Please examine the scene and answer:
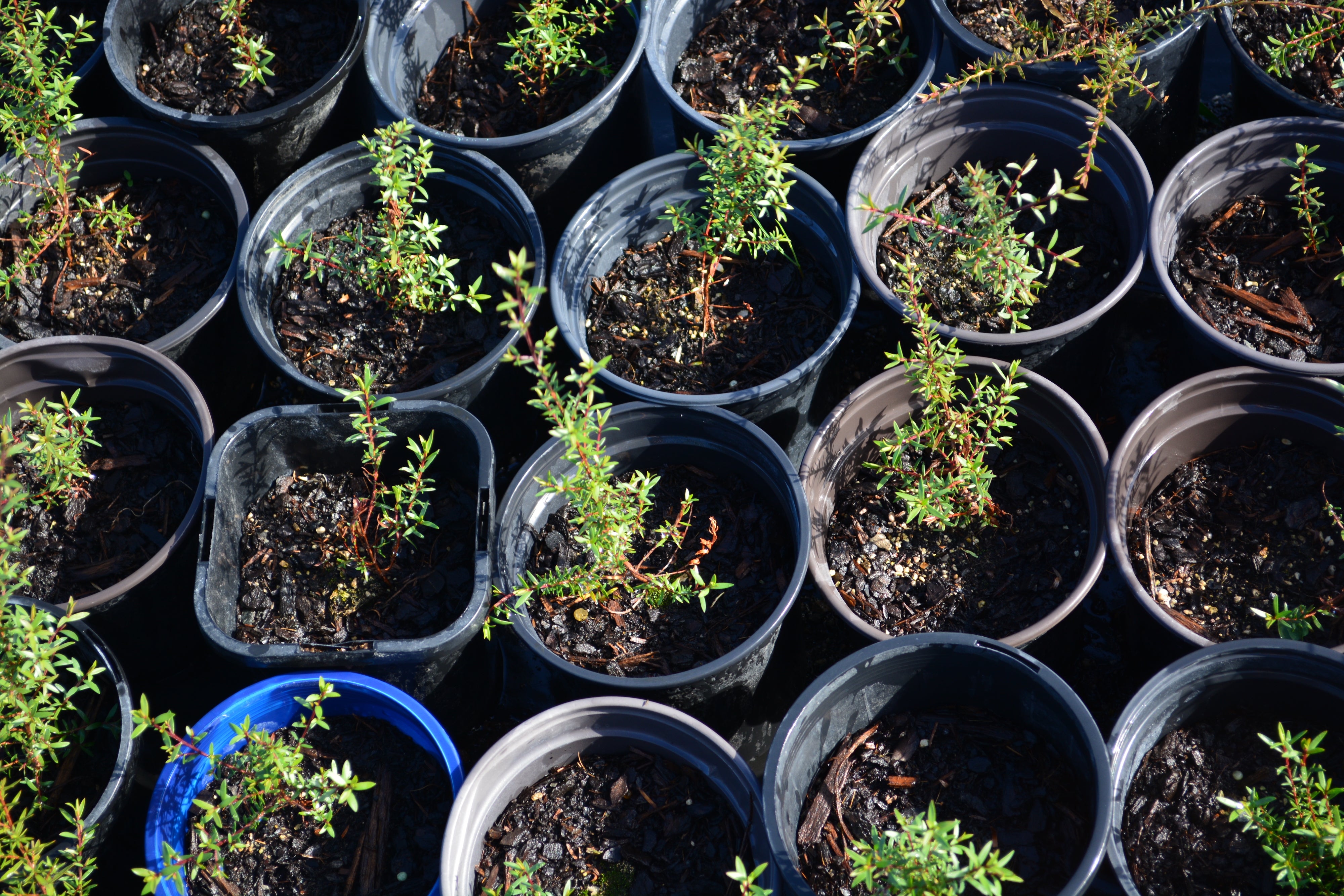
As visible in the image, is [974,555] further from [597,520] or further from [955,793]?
[597,520]

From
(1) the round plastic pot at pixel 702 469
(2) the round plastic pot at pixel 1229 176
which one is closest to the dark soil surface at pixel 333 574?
(1) the round plastic pot at pixel 702 469

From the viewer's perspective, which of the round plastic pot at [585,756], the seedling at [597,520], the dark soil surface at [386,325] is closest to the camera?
the seedling at [597,520]

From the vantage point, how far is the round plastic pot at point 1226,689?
228 centimetres

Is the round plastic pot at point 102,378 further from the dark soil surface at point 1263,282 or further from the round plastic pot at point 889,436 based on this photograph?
the dark soil surface at point 1263,282

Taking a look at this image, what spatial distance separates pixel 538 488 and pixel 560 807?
0.84m

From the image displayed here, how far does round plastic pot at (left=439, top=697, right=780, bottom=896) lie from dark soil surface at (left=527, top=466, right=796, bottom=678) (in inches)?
6.9

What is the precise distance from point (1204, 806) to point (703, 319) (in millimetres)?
1798

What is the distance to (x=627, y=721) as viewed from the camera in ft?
8.07

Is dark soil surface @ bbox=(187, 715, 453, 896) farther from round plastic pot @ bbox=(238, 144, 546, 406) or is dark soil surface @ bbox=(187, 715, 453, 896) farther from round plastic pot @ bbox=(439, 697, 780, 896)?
round plastic pot @ bbox=(238, 144, 546, 406)

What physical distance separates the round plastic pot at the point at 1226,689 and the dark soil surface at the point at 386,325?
1.98 m

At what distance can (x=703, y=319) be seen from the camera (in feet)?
9.95

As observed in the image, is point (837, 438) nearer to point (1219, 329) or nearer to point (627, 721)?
point (627, 721)

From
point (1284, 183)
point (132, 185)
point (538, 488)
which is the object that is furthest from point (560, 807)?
point (1284, 183)

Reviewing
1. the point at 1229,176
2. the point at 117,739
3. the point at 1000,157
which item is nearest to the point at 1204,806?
the point at 1229,176
